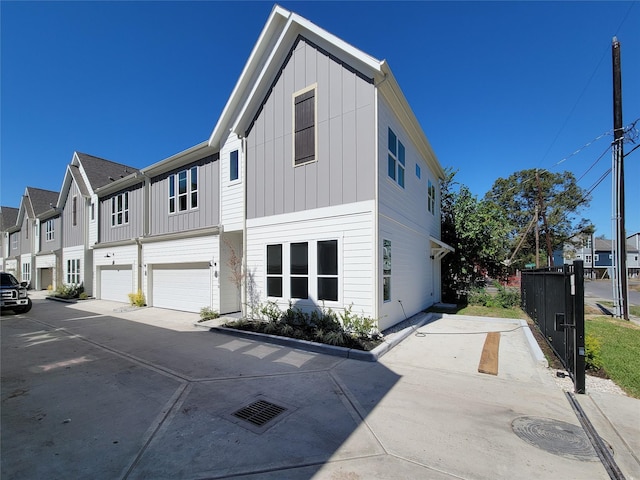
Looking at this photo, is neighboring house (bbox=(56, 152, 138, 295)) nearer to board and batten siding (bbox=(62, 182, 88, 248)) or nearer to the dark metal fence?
board and batten siding (bbox=(62, 182, 88, 248))

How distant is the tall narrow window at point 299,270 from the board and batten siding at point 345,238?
17 centimetres

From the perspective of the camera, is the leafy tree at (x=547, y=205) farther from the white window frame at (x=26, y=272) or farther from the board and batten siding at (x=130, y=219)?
the white window frame at (x=26, y=272)

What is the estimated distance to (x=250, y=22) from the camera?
10461 mm

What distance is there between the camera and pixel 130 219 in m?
15.6

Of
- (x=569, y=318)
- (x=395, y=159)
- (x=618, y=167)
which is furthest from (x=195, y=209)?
(x=618, y=167)

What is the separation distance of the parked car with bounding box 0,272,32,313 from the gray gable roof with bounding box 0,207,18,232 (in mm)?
26612

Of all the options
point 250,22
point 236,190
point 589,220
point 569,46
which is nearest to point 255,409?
point 236,190

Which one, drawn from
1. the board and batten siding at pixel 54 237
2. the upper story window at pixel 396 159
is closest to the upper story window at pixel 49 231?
the board and batten siding at pixel 54 237

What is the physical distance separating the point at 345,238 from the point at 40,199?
32.1 m

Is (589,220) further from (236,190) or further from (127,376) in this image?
(127,376)

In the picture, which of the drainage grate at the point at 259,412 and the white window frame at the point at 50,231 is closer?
the drainage grate at the point at 259,412

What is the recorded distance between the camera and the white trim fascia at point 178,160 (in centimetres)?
1171

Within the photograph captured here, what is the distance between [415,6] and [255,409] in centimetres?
1199

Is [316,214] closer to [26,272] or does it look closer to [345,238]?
[345,238]
